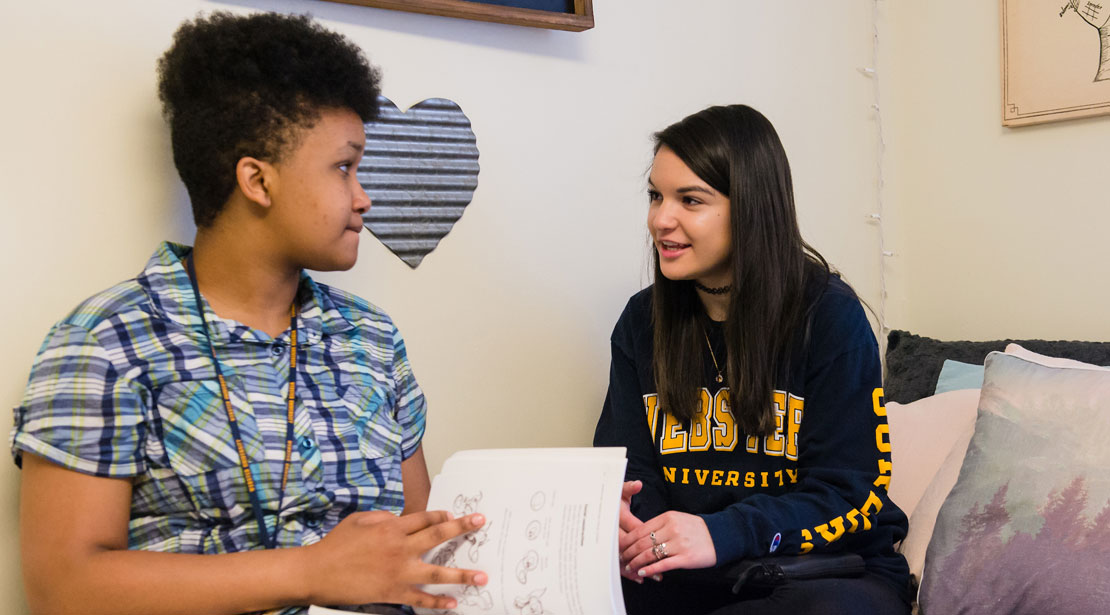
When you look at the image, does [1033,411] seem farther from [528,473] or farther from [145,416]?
[145,416]

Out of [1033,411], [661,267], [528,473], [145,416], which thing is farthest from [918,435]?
[145,416]

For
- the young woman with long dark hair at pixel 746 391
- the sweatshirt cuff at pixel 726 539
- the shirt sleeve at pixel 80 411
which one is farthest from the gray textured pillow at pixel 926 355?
the shirt sleeve at pixel 80 411

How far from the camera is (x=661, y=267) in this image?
146cm

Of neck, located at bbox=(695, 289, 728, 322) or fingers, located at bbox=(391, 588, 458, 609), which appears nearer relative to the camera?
fingers, located at bbox=(391, 588, 458, 609)

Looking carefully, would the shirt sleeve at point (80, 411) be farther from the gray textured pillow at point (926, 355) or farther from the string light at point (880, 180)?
the string light at point (880, 180)

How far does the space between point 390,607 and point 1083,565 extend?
2.89 feet

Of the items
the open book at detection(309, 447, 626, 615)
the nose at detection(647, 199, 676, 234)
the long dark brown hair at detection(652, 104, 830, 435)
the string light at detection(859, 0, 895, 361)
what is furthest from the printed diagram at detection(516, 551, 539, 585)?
the string light at detection(859, 0, 895, 361)

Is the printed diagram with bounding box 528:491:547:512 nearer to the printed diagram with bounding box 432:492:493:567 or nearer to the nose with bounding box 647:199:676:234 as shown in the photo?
the printed diagram with bounding box 432:492:493:567

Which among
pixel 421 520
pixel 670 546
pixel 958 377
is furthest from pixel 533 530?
pixel 958 377

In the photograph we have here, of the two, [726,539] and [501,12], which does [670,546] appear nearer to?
[726,539]

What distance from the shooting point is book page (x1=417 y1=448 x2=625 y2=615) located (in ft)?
3.34

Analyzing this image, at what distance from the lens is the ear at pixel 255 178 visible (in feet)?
3.76

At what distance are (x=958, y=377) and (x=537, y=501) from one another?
1111 mm

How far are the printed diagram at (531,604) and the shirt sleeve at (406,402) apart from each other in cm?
35
